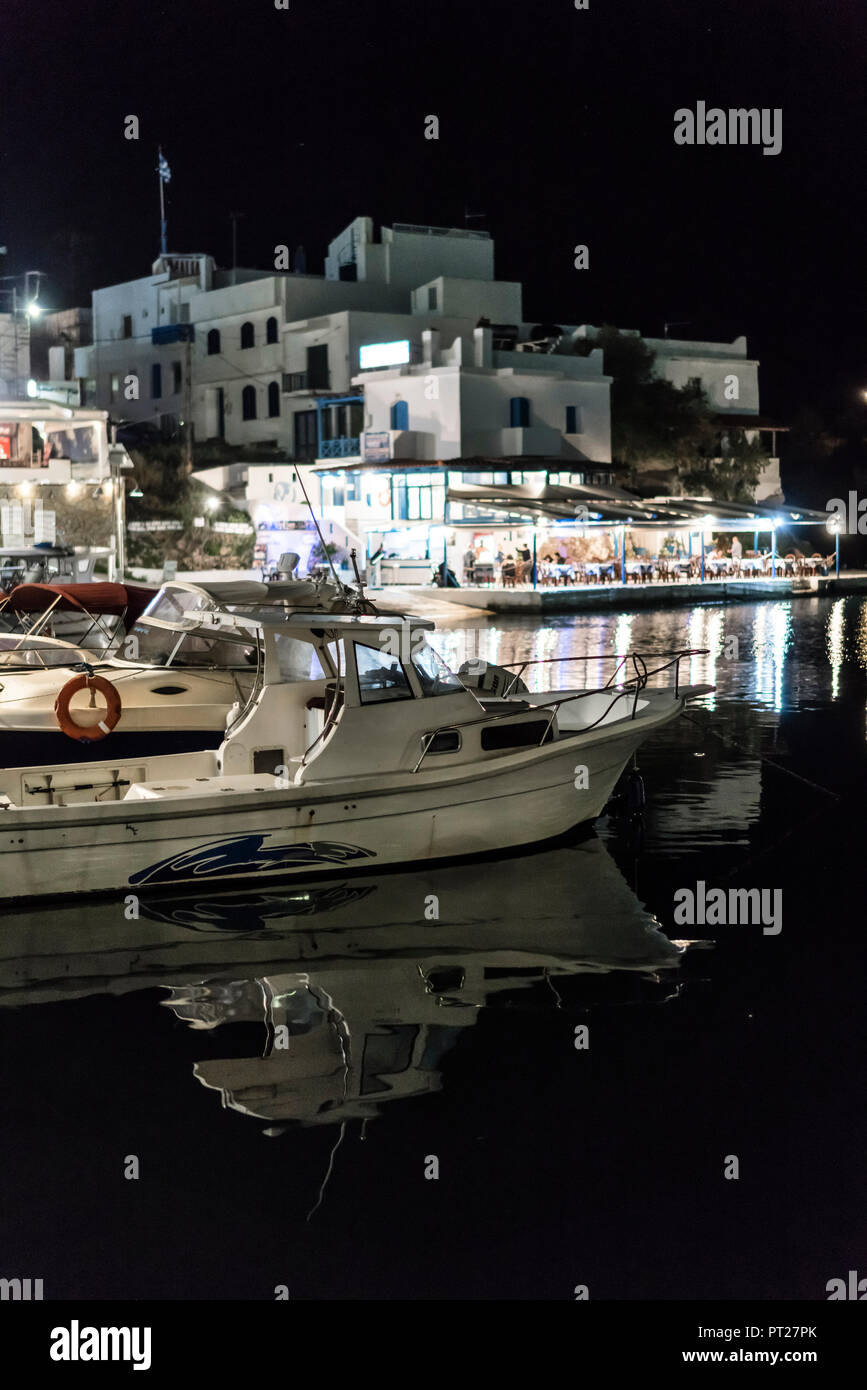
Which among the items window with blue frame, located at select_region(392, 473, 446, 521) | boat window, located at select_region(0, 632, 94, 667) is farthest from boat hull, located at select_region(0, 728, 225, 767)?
window with blue frame, located at select_region(392, 473, 446, 521)

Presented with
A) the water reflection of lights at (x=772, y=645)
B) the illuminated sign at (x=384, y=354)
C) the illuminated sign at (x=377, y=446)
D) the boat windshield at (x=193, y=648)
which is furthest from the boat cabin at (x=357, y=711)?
the illuminated sign at (x=384, y=354)

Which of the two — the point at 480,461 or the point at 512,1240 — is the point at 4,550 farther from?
the point at 512,1240

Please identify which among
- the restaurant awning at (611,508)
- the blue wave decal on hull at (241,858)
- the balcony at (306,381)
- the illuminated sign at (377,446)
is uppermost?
the balcony at (306,381)

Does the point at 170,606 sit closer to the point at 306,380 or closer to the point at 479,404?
the point at 479,404

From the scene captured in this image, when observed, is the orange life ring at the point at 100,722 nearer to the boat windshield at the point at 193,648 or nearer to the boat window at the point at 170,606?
the boat windshield at the point at 193,648

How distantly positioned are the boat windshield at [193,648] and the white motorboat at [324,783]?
4.38 meters

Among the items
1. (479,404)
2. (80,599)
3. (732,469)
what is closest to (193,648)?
(80,599)

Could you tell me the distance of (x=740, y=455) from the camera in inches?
2736

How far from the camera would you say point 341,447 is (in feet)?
193

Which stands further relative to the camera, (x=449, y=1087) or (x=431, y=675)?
(x=431, y=675)

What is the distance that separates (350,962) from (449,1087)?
260 centimetres

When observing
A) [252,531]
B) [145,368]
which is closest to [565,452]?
[252,531]

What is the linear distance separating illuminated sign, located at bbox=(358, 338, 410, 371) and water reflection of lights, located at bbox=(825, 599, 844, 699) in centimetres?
1859

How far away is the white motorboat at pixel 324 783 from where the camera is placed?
40.7 feet
